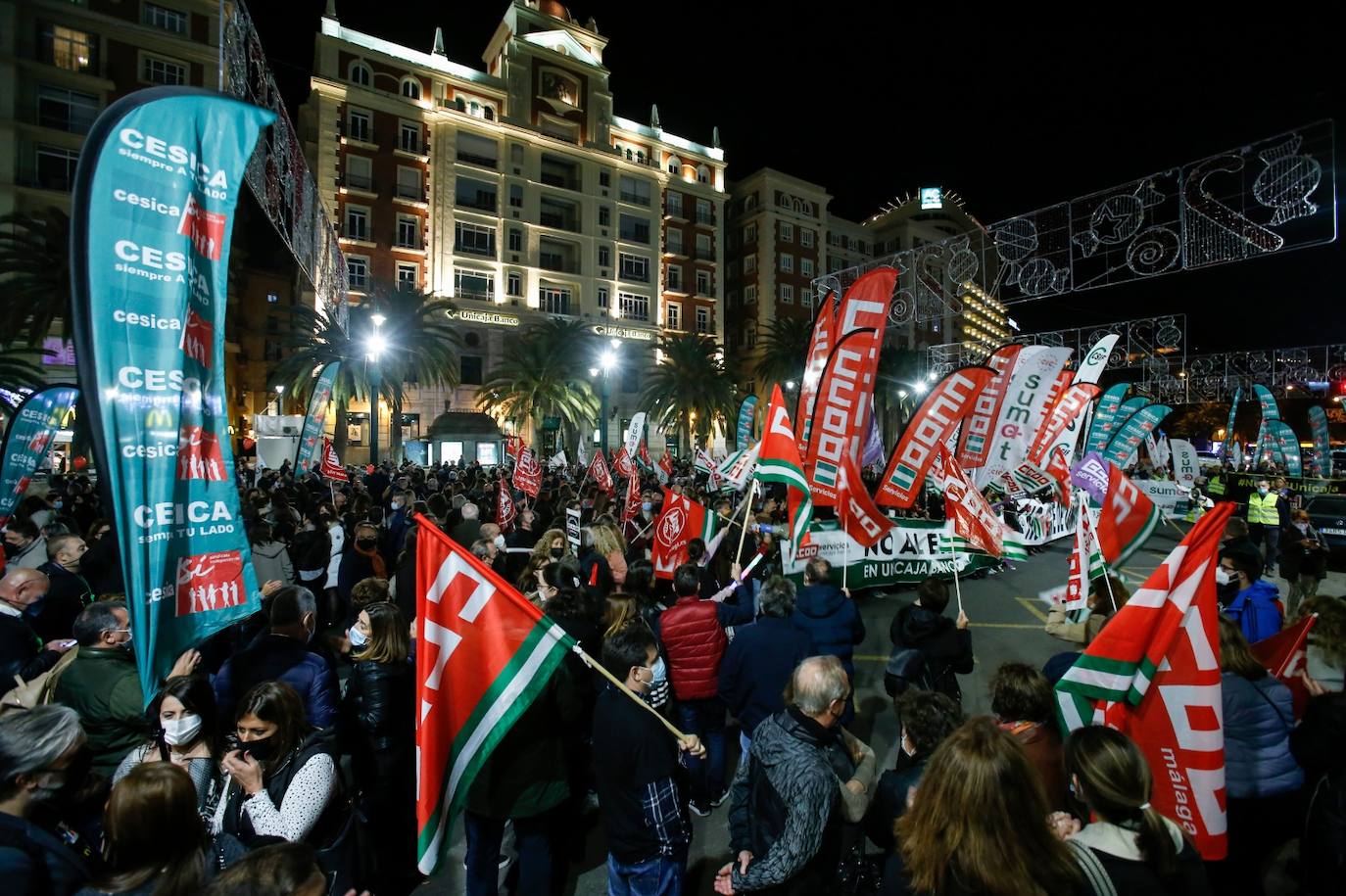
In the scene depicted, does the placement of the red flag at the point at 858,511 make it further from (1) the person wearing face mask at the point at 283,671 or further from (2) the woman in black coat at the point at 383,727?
(1) the person wearing face mask at the point at 283,671

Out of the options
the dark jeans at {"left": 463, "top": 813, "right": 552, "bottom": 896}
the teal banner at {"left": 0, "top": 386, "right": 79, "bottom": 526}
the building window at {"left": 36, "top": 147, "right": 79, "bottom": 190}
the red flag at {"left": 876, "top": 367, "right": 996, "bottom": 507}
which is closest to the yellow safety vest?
the red flag at {"left": 876, "top": 367, "right": 996, "bottom": 507}

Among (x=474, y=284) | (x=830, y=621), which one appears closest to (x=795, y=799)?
(x=830, y=621)

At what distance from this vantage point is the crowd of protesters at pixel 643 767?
192 centimetres

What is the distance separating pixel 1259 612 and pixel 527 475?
11746mm

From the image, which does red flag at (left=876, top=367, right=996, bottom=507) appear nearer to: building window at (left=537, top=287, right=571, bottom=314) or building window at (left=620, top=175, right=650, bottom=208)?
building window at (left=537, top=287, right=571, bottom=314)

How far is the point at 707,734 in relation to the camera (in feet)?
15.5

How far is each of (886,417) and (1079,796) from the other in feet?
158

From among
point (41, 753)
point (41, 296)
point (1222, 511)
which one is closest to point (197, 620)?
point (41, 753)

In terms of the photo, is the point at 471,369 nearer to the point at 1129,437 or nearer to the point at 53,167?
the point at 53,167

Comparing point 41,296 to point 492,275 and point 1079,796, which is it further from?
point 1079,796

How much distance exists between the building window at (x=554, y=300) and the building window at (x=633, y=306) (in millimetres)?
3833

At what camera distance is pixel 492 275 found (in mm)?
41625

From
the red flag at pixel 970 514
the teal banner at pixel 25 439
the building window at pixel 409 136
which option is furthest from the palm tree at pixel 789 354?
the teal banner at pixel 25 439

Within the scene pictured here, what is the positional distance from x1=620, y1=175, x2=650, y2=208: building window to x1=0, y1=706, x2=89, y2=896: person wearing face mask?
49.2 metres
